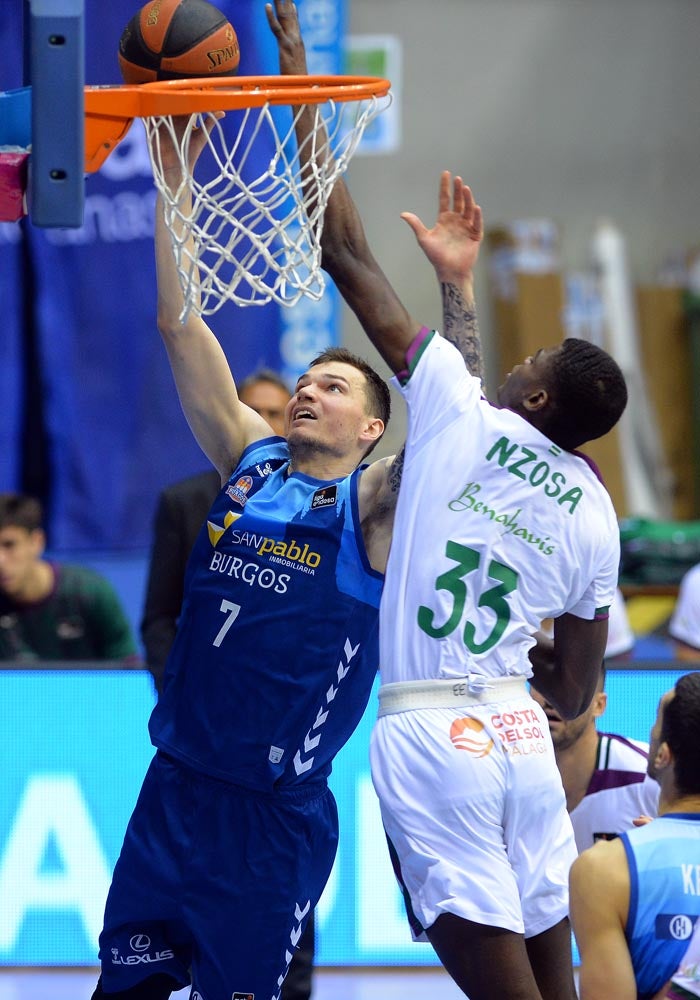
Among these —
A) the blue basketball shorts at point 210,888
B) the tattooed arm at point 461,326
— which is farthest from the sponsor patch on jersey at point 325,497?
the blue basketball shorts at point 210,888

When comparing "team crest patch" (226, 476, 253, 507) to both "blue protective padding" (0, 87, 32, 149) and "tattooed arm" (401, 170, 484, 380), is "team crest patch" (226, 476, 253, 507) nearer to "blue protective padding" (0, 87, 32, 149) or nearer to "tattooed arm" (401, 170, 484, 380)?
"tattooed arm" (401, 170, 484, 380)

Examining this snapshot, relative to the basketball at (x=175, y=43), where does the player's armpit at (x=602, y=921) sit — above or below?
below

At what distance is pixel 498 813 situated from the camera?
3.37m

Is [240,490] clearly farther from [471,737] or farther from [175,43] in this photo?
[175,43]

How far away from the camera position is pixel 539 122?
1254 centimetres

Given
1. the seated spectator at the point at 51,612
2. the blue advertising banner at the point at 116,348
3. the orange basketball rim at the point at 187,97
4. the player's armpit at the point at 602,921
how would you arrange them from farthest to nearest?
the blue advertising banner at the point at 116,348 → the seated spectator at the point at 51,612 → the orange basketball rim at the point at 187,97 → the player's armpit at the point at 602,921

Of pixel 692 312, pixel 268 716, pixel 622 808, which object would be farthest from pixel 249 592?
pixel 692 312

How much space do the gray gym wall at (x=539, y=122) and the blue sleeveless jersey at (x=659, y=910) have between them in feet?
30.4

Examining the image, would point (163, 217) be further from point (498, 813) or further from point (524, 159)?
point (524, 159)

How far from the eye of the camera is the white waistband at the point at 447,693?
3410mm

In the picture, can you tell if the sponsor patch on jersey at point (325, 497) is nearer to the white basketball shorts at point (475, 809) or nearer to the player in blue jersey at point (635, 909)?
the white basketball shorts at point (475, 809)

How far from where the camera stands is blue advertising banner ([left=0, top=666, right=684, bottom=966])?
564 cm

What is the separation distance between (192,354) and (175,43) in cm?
85

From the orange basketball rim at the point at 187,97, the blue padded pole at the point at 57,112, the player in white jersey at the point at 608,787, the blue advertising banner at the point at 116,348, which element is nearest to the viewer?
the blue padded pole at the point at 57,112
